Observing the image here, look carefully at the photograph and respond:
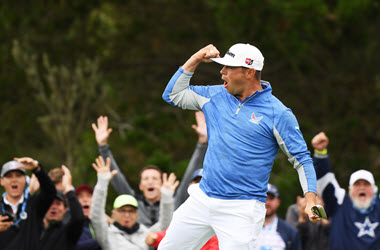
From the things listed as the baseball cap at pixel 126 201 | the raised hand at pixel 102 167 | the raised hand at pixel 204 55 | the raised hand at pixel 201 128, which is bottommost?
the baseball cap at pixel 126 201

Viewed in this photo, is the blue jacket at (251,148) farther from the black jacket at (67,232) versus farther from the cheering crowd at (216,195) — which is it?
the black jacket at (67,232)

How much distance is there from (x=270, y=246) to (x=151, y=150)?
8.55 m

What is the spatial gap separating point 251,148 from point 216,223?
68 cm

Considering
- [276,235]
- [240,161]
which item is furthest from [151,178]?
[240,161]

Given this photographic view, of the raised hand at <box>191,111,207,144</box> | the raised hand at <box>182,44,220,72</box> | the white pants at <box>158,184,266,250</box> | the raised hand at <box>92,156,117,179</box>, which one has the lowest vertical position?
the white pants at <box>158,184,266,250</box>

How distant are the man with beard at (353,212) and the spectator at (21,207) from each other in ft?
10.0

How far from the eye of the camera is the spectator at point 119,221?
8953 millimetres

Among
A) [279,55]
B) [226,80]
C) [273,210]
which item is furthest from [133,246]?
[279,55]

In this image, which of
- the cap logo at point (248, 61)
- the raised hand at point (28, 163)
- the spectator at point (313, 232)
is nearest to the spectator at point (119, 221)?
the raised hand at point (28, 163)

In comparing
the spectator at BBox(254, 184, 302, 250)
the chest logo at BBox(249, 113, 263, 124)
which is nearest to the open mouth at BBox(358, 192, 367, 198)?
the spectator at BBox(254, 184, 302, 250)

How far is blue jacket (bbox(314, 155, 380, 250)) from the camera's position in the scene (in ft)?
30.6

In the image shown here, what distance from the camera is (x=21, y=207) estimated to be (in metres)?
8.80

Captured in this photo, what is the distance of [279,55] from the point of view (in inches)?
733

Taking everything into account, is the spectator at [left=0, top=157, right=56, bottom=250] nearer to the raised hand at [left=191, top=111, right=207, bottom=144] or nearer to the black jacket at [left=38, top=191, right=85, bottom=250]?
the black jacket at [left=38, top=191, right=85, bottom=250]
